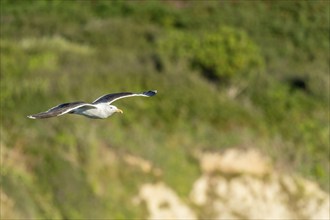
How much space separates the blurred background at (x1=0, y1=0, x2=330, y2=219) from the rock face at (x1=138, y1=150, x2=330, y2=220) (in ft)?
0.24

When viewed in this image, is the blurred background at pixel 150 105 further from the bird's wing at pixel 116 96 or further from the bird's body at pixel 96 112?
the bird's body at pixel 96 112

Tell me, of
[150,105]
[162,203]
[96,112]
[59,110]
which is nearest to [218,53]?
[150,105]

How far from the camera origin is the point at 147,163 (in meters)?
37.9

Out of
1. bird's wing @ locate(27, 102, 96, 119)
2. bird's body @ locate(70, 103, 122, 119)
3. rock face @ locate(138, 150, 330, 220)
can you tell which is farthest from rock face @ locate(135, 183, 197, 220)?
bird's wing @ locate(27, 102, 96, 119)

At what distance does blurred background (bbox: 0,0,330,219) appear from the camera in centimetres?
3544

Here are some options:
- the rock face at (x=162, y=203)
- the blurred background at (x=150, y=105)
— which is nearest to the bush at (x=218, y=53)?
the blurred background at (x=150, y=105)

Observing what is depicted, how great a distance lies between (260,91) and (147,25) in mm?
9667

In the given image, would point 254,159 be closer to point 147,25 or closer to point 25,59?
point 25,59

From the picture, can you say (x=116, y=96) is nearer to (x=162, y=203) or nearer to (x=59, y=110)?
(x=59, y=110)

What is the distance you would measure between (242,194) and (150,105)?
4.38 metres

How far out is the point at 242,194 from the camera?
129 ft

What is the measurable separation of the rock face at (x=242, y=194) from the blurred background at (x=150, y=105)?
72 mm

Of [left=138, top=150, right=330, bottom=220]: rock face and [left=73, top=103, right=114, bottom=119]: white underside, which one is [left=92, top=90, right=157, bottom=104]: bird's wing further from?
[left=138, top=150, right=330, bottom=220]: rock face

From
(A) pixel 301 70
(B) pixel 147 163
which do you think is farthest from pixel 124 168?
(A) pixel 301 70
